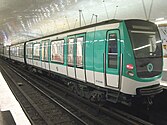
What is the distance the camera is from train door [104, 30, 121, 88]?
671 cm

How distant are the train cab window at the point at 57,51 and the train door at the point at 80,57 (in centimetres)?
185

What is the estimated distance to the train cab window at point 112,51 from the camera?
→ 682cm

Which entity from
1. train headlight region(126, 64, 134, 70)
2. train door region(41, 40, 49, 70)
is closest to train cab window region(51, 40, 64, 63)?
train door region(41, 40, 49, 70)

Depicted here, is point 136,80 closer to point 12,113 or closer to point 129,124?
point 129,124

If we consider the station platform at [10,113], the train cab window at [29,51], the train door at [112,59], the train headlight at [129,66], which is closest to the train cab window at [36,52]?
the train cab window at [29,51]

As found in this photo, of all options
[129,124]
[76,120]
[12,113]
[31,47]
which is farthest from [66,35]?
[31,47]

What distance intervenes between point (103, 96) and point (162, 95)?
2623mm

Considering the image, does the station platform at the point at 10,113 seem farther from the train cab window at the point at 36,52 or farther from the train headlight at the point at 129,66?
the train cab window at the point at 36,52

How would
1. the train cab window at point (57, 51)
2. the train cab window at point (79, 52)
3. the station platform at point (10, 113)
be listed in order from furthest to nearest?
1. the train cab window at point (57, 51)
2. the train cab window at point (79, 52)
3. the station platform at point (10, 113)

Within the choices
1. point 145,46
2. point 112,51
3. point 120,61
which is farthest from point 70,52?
point 145,46

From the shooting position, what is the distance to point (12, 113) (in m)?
4.46

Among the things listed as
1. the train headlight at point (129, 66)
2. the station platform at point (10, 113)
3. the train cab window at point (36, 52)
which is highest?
the train cab window at point (36, 52)

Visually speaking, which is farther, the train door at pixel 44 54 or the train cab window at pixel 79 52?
the train door at pixel 44 54

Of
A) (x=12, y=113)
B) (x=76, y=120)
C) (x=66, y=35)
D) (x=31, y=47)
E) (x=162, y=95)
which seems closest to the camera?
(x=12, y=113)
